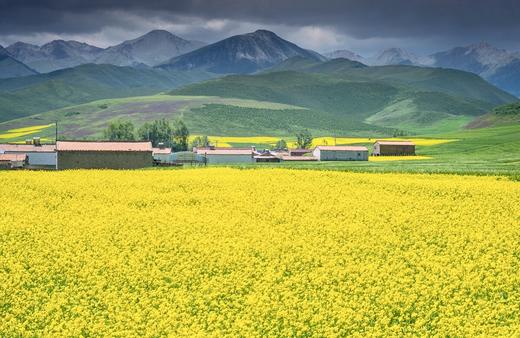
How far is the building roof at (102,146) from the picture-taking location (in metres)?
93.3

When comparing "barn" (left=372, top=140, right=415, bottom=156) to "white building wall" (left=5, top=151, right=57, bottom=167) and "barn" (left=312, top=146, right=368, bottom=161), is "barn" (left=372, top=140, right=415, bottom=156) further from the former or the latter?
"white building wall" (left=5, top=151, right=57, bottom=167)

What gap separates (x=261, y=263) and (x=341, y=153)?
12384 centimetres

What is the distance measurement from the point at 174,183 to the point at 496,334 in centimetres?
3064

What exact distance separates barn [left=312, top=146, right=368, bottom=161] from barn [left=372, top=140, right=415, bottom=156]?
366 inches

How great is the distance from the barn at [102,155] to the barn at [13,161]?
20.1 meters

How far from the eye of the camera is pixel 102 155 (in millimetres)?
93750

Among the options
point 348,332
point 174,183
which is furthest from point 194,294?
point 174,183

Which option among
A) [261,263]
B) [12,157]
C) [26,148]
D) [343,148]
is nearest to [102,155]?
[12,157]

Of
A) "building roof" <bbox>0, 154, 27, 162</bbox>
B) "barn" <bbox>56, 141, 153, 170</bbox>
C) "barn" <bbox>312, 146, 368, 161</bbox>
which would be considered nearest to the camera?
"barn" <bbox>56, 141, 153, 170</bbox>

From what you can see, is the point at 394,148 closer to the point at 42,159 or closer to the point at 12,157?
the point at 42,159

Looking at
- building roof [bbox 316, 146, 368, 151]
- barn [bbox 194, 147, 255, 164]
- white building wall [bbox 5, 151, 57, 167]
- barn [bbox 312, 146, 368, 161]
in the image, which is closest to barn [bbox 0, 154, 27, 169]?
white building wall [bbox 5, 151, 57, 167]

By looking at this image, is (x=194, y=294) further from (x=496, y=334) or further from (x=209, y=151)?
(x=209, y=151)

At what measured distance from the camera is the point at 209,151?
5581 inches

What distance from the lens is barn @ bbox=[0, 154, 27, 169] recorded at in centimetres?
11226
